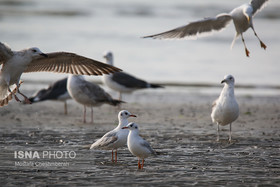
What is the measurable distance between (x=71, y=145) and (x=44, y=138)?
76 centimetres

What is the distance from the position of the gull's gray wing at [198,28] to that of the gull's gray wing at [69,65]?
206 cm

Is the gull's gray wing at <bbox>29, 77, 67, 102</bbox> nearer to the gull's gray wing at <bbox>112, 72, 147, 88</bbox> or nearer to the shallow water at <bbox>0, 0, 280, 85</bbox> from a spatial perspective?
the gull's gray wing at <bbox>112, 72, 147, 88</bbox>

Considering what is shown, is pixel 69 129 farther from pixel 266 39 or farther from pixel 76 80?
Result: pixel 266 39

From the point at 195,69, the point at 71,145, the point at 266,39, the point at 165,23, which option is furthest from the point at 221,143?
the point at 165,23

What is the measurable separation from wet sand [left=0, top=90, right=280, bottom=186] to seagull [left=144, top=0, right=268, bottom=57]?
1773 mm

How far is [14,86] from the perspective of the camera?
9.88 meters

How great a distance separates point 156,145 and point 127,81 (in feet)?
17.0

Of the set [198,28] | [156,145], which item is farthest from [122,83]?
[156,145]

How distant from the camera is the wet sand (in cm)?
680

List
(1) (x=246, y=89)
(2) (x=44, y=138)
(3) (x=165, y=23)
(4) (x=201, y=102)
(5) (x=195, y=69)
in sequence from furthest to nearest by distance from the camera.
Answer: (3) (x=165, y=23), (5) (x=195, y=69), (1) (x=246, y=89), (4) (x=201, y=102), (2) (x=44, y=138)

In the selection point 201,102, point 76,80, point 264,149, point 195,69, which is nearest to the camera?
point 264,149

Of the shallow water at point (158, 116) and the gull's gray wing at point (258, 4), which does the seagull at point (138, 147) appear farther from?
the gull's gray wing at point (258, 4)

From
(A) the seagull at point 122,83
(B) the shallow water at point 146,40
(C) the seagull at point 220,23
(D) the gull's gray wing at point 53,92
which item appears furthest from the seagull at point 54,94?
(B) the shallow water at point 146,40

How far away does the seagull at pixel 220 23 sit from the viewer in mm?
11266
